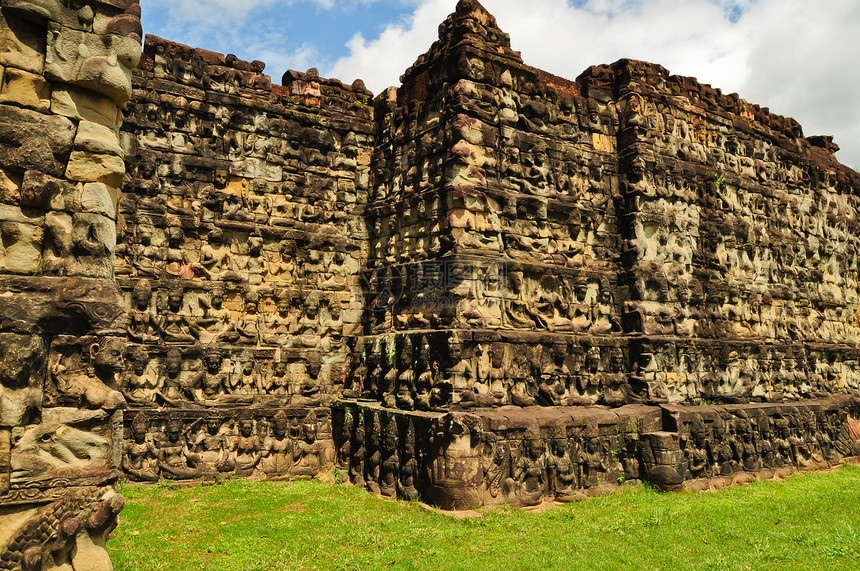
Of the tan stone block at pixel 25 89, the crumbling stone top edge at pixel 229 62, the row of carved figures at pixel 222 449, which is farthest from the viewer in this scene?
the crumbling stone top edge at pixel 229 62

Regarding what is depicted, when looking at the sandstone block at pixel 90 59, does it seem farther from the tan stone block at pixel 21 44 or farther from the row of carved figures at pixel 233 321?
the row of carved figures at pixel 233 321

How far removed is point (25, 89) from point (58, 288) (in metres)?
1.55

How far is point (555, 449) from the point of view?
1028cm

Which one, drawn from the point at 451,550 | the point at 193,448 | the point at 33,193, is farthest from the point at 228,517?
the point at 33,193

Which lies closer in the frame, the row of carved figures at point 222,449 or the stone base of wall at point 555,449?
the stone base of wall at point 555,449

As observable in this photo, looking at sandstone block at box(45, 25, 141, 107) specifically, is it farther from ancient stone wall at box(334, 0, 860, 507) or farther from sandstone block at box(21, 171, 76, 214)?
ancient stone wall at box(334, 0, 860, 507)

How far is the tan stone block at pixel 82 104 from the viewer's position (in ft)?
15.8

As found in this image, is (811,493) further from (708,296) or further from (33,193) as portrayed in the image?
(33,193)

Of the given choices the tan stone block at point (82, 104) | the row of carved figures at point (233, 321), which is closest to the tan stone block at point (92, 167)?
the tan stone block at point (82, 104)

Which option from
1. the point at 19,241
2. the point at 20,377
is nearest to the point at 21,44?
the point at 19,241

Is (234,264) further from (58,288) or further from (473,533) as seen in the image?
(58,288)

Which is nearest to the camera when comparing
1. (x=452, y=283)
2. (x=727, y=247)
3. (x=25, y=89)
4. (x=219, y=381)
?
(x=25, y=89)

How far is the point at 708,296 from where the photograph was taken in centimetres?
1345

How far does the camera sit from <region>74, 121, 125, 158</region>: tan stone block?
4.82m
